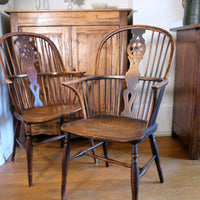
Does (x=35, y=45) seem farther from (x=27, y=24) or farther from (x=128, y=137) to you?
(x=128, y=137)

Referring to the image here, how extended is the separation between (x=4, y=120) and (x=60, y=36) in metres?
0.93

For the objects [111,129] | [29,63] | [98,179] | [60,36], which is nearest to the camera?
[111,129]

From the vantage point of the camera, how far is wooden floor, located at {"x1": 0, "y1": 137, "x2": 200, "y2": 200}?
157 centimetres

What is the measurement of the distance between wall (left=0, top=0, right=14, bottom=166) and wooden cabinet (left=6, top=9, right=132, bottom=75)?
19cm

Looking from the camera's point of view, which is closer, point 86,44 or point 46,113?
point 46,113

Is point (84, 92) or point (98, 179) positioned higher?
point (84, 92)

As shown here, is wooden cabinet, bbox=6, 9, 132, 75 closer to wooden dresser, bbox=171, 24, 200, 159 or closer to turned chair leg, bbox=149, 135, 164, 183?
wooden dresser, bbox=171, 24, 200, 159

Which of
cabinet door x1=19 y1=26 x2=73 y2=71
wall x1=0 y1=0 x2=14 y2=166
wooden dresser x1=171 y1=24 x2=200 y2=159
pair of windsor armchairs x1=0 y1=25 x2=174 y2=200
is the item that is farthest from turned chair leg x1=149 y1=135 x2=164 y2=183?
wall x1=0 y1=0 x2=14 y2=166

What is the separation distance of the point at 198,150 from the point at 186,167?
20 centimetres

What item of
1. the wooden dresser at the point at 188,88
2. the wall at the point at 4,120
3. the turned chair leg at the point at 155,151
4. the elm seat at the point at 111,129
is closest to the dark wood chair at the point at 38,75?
the wall at the point at 4,120

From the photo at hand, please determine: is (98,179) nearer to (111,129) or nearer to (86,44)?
(111,129)

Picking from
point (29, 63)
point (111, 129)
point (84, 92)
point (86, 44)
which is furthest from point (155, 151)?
point (29, 63)

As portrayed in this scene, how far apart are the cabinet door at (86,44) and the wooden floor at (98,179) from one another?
850 mm

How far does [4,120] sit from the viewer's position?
2.11 m
